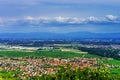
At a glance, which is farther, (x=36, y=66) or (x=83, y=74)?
(x=36, y=66)

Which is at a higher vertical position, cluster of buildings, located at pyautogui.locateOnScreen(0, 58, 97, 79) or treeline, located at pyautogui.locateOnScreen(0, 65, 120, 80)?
treeline, located at pyautogui.locateOnScreen(0, 65, 120, 80)

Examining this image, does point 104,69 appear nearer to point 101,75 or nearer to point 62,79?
point 101,75

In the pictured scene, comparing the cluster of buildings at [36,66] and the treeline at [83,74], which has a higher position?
the treeline at [83,74]

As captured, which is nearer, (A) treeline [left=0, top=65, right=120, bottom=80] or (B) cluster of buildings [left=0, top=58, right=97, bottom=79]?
(A) treeline [left=0, top=65, right=120, bottom=80]

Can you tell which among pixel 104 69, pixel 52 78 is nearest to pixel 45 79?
pixel 52 78

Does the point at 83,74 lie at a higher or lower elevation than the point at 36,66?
higher

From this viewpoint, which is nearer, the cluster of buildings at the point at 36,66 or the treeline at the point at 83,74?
the treeline at the point at 83,74

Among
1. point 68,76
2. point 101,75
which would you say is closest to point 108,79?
point 101,75

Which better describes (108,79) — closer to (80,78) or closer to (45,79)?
(80,78)

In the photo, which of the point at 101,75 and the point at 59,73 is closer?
the point at 101,75
